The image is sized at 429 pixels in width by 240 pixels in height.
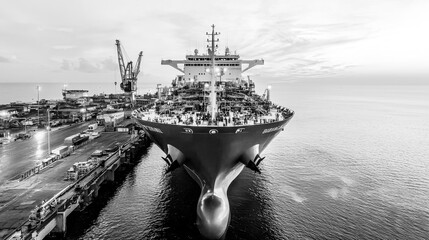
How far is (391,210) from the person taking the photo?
22156 millimetres

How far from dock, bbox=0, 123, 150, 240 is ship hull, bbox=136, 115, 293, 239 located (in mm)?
8437

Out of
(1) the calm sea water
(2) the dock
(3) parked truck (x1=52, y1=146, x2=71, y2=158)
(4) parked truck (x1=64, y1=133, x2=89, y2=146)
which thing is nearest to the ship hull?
(1) the calm sea water

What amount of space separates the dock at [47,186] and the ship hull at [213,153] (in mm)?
8437

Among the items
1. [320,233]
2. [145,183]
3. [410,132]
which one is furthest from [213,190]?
[410,132]

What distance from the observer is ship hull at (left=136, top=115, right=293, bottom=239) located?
15.9 metres

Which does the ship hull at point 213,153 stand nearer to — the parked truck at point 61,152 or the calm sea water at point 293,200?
the calm sea water at point 293,200

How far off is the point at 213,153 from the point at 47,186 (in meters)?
14.8

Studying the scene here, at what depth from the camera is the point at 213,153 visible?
1647 centimetres

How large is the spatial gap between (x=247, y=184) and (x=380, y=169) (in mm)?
19128

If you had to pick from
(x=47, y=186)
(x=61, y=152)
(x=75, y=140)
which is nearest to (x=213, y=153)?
(x=47, y=186)

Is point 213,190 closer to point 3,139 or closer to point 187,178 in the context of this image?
point 187,178

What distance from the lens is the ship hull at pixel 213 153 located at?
1589 centimetres

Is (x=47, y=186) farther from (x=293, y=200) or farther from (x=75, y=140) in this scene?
(x=293, y=200)

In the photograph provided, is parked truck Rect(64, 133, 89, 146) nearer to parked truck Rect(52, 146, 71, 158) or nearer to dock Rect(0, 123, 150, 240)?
dock Rect(0, 123, 150, 240)
